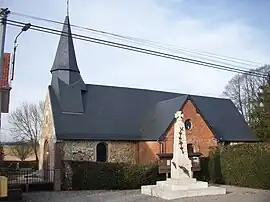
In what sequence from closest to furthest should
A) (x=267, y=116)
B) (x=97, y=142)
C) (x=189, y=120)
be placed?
(x=97, y=142) → (x=189, y=120) → (x=267, y=116)

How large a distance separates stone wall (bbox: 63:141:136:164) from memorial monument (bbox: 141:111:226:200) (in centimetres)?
990

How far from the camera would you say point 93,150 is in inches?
984

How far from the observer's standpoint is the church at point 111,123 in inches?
976

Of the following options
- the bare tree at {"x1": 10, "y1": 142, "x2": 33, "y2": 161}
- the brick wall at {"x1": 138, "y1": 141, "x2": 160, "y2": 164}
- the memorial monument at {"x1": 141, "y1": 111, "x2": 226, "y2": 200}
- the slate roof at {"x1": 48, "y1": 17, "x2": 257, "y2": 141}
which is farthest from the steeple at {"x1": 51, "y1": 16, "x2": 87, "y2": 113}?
the bare tree at {"x1": 10, "y1": 142, "x2": 33, "y2": 161}

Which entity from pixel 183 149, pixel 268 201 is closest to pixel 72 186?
pixel 183 149

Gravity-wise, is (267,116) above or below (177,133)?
above

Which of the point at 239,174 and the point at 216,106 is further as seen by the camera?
the point at 216,106

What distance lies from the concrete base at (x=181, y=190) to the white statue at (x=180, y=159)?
39cm

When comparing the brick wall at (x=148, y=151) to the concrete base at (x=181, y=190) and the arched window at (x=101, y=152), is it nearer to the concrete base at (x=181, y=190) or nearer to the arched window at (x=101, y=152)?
the arched window at (x=101, y=152)

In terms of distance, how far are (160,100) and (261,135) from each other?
12.8m

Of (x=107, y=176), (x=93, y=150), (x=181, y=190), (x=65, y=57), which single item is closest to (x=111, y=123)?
(x=93, y=150)

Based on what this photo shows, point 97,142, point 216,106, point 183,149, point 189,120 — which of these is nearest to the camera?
point 183,149

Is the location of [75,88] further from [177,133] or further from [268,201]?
[268,201]

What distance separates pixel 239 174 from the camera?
18547mm
